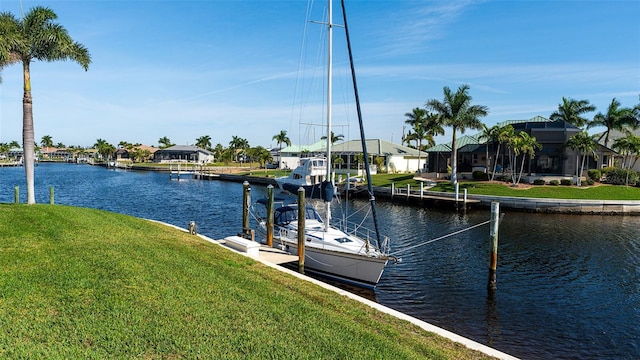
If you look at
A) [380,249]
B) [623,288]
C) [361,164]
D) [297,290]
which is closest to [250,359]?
[297,290]

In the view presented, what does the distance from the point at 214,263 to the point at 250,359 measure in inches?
281

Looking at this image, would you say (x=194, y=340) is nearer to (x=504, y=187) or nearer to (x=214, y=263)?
(x=214, y=263)

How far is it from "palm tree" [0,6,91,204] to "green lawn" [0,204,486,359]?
770 cm

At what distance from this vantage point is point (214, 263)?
14.1 m

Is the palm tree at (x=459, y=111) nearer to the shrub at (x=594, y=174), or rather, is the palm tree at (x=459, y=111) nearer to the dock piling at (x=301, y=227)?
the shrub at (x=594, y=174)

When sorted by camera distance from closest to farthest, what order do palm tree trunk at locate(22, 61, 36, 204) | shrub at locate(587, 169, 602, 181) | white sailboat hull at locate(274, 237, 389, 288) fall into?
white sailboat hull at locate(274, 237, 389, 288)
palm tree trunk at locate(22, 61, 36, 204)
shrub at locate(587, 169, 602, 181)

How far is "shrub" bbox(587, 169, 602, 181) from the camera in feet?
167

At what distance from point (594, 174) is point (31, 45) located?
5698cm

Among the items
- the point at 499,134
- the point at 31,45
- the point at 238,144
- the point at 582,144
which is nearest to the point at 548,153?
the point at 582,144

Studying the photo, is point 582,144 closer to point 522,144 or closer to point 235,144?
point 522,144

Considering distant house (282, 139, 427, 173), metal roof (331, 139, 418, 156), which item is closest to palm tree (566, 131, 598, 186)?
distant house (282, 139, 427, 173)

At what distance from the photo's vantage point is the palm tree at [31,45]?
19.6 metres

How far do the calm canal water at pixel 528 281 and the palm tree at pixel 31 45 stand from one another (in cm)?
1309

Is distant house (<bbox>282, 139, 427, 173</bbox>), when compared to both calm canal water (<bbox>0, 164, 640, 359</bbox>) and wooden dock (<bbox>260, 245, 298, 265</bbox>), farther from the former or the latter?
wooden dock (<bbox>260, 245, 298, 265</bbox>)
